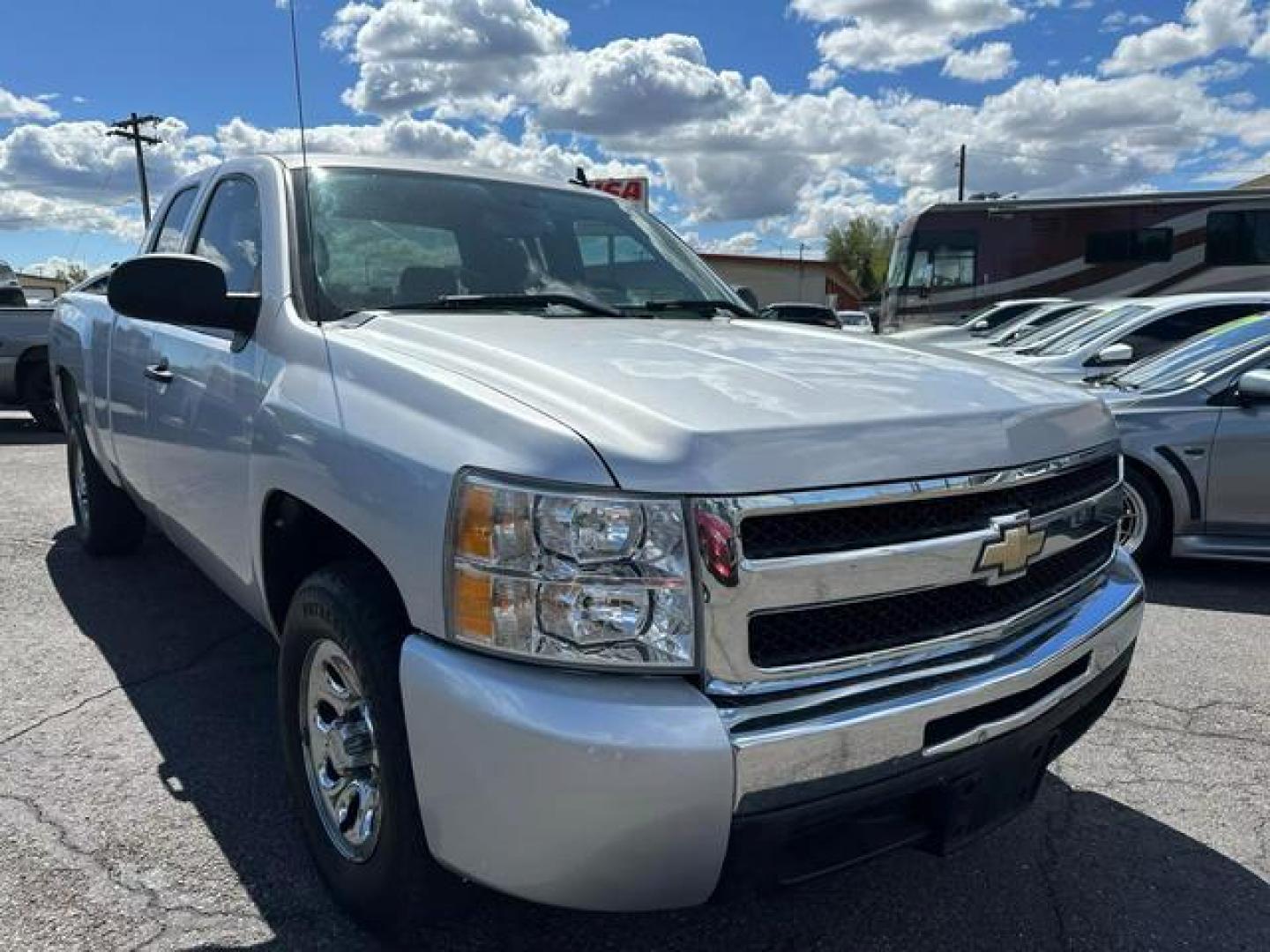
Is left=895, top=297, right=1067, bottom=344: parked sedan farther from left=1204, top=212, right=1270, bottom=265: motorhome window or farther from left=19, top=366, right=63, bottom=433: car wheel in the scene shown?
left=19, top=366, right=63, bottom=433: car wheel

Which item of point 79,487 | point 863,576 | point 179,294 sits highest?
point 179,294

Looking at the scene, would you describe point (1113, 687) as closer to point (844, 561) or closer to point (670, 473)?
point (844, 561)

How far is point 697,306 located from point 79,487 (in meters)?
4.07

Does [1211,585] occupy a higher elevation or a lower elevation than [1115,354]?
lower

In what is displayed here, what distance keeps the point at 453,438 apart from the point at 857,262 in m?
76.9

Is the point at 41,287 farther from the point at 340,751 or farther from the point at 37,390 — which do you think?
the point at 340,751

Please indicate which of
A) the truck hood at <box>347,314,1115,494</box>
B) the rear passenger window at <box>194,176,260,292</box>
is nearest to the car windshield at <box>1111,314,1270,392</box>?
the truck hood at <box>347,314,1115,494</box>

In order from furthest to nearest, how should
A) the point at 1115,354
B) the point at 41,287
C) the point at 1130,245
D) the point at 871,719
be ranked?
1. the point at 41,287
2. the point at 1130,245
3. the point at 1115,354
4. the point at 871,719

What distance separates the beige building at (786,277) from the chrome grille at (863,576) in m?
51.2

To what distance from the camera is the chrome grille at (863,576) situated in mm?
1812

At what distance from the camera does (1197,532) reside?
5641 millimetres

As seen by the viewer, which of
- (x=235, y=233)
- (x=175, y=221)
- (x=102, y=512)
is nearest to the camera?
(x=235, y=233)

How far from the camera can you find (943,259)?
65.7 ft

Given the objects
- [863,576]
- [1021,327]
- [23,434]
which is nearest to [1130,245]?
[1021,327]
